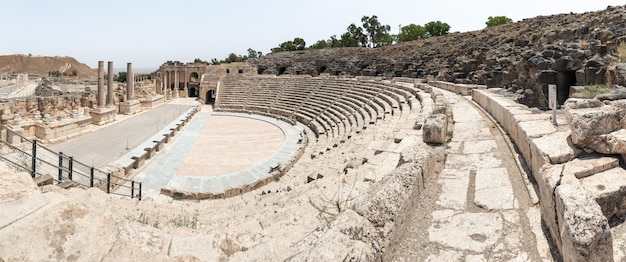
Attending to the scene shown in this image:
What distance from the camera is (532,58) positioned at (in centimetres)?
914

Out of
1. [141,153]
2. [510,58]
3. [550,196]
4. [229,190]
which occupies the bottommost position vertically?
[229,190]

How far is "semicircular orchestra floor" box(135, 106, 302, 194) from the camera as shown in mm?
10844

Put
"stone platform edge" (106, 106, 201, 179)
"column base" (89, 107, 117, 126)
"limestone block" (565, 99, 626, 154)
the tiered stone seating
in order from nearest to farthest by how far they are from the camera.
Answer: "limestone block" (565, 99, 626, 154) < "stone platform edge" (106, 106, 201, 179) < the tiered stone seating < "column base" (89, 107, 117, 126)

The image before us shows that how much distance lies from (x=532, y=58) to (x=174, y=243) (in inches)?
376

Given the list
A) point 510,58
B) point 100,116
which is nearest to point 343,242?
point 510,58

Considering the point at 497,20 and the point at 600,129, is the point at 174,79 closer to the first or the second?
the point at 600,129

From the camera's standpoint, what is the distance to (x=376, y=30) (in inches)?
2325

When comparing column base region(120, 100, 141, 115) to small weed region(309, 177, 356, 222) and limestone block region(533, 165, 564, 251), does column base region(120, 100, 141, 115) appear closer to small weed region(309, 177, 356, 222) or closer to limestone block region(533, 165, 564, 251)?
small weed region(309, 177, 356, 222)

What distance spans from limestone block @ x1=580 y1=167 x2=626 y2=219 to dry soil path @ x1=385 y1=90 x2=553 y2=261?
51 cm

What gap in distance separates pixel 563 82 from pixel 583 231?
7.39m

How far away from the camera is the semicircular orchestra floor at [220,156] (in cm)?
1084

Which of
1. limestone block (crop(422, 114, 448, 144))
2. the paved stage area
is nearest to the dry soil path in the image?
limestone block (crop(422, 114, 448, 144))

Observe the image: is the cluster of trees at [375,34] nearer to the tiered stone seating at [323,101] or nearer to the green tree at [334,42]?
the green tree at [334,42]

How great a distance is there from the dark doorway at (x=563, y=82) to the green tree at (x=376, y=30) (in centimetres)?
5290
